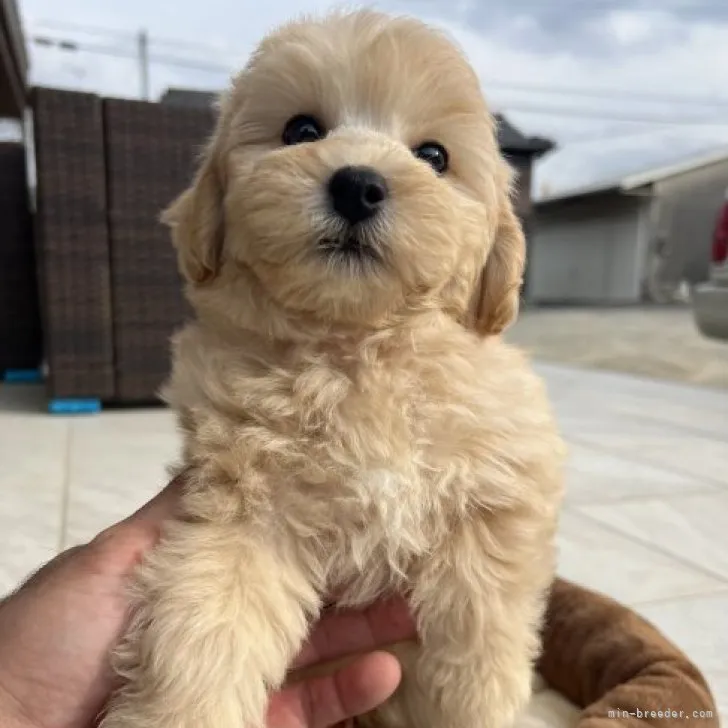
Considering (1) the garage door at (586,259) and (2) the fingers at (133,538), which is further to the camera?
(1) the garage door at (586,259)

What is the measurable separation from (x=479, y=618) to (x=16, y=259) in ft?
16.0

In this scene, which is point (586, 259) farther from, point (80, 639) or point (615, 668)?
point (80, 639)

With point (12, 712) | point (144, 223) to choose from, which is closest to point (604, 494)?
point (12, 712)

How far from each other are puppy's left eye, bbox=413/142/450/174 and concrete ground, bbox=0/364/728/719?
115 centimetres

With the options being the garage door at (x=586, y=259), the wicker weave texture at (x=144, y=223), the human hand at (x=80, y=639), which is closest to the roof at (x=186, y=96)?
the wicker weave texture at (x=144, y=223)

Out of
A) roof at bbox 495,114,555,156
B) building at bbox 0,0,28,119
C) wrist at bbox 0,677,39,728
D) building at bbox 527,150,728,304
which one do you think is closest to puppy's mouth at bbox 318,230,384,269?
wrist at bbox 0,677,39,728

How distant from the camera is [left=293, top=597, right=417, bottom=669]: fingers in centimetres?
123

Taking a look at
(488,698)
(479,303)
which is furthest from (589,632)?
(479,303)

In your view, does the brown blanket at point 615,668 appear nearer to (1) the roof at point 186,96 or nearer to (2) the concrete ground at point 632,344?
(2) the concrete ground at point 632,344

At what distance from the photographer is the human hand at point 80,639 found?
1124 millimetres

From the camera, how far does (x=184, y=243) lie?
4.42 ft

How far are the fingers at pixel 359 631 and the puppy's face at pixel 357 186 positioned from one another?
0.44 meters

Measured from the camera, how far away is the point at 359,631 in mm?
1240

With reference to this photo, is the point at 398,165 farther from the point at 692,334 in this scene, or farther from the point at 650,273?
the point at 650,273
